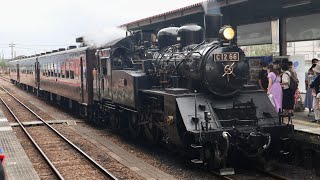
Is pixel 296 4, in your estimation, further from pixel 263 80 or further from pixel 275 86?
pixel 275 86

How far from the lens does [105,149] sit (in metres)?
10.4

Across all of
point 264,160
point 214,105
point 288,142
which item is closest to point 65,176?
point 214,105

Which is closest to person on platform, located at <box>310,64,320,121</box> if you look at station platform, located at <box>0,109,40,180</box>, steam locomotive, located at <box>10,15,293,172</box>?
steam locomotive, located at <box>10,15,293,172</box>

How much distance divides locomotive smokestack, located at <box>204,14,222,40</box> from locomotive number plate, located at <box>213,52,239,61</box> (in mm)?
662

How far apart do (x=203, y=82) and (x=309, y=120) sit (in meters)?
3.73

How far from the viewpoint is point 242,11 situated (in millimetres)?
13258

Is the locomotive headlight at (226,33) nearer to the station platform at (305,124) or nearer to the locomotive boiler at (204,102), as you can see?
the locomotive boiler at (204,102)

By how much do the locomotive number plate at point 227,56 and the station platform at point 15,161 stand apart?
13.1ft

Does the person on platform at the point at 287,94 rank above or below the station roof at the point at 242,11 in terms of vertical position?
below

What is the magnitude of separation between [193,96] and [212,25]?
1598mm

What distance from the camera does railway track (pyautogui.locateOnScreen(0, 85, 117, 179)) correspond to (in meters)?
8.10

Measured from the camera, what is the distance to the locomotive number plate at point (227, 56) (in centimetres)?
787

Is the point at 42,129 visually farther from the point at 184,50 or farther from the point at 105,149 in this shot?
the point at 184,50

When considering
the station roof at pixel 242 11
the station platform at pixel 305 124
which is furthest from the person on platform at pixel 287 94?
the station roof at pixel 242 11
